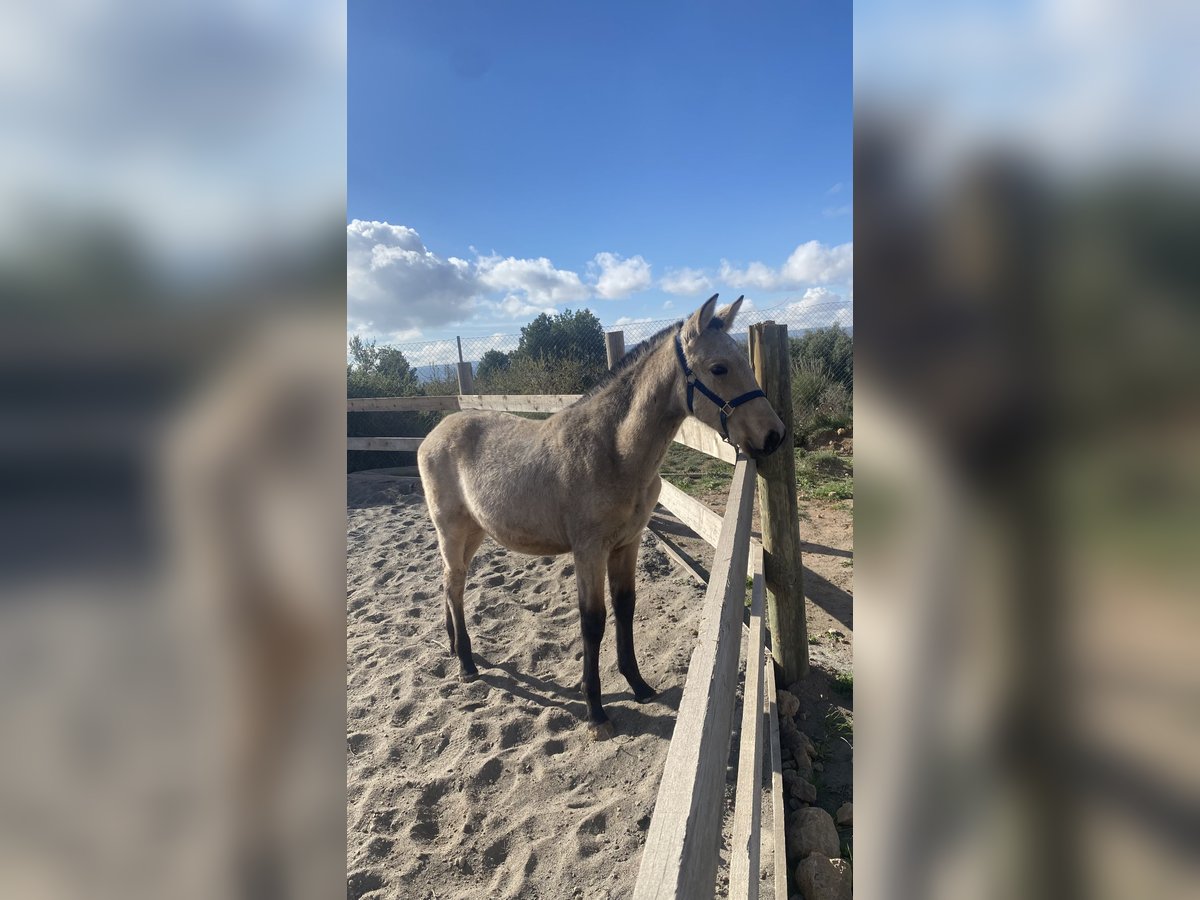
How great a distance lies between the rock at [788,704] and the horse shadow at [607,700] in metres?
0.51

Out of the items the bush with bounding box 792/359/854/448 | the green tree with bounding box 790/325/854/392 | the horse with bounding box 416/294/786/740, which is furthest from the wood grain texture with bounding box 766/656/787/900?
the green tree with bounding box 790/325/854/392

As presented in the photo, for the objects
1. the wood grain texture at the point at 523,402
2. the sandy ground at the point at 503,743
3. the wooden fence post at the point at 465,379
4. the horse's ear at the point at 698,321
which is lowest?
the sandy ground at the point at 503,743

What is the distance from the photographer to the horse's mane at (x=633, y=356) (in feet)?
9.80

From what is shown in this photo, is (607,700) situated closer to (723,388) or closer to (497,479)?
(497,479)

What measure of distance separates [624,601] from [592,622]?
0.34 meters

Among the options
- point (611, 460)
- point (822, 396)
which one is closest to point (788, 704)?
point (611, 460)

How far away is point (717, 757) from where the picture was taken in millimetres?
980

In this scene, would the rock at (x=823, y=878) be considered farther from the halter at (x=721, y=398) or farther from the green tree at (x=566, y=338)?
the green tree at (x=566, y=338)

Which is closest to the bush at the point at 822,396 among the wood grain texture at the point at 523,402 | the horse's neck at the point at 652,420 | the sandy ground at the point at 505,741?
the wood grain texture at the point at 523,402

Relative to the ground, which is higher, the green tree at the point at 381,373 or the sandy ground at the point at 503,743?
the green tree at the point at 381,373
